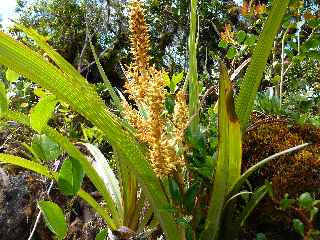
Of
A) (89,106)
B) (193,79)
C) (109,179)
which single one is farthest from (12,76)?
(109,179)

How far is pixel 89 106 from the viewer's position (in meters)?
0.99

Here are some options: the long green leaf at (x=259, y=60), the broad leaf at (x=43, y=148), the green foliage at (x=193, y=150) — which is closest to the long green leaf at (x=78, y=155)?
the green foliage at (x=193, y=150)

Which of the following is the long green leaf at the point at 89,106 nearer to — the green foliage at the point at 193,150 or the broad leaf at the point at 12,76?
the green foliage at the point at 193,150

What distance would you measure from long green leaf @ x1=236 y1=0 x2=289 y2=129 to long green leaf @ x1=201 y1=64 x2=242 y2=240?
95 mm

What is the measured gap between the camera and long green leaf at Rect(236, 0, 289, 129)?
0.95 metres

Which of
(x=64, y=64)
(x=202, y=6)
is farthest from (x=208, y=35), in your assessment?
(x=64, y=64)

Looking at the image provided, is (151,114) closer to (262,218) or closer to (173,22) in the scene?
(262,218)

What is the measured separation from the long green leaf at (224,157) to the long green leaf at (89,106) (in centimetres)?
9

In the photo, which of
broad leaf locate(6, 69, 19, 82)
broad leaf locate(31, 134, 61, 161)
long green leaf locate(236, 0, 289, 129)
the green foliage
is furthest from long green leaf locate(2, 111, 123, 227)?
long green leaf locate(236, 0, 289, 129)

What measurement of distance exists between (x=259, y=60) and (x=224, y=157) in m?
0.21

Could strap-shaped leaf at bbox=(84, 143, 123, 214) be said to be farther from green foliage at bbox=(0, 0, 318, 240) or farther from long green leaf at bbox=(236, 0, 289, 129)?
long green leaf at bbox=(236, 0, 289, 129)

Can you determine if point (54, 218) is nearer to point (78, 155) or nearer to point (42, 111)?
point (42, 111)

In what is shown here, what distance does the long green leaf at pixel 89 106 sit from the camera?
917mm

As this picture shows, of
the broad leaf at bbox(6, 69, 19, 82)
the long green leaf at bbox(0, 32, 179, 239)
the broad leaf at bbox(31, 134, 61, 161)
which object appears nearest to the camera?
the broad leaf at bbox(31, 134, 61, 161)
